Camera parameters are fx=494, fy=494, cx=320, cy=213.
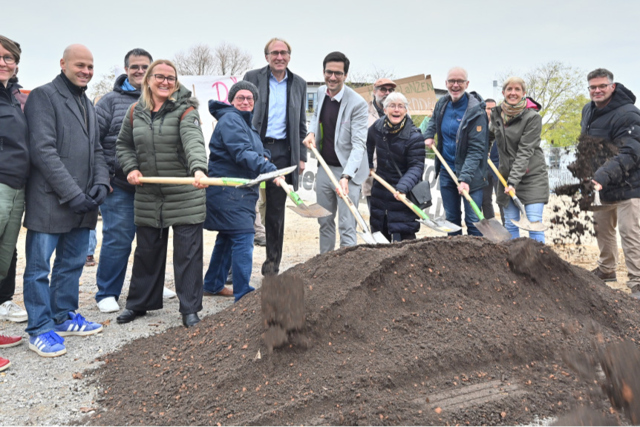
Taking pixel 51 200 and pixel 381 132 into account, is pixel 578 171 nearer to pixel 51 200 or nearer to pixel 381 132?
pixel 381 132

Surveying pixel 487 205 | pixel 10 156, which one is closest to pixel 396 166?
pixel 487 205

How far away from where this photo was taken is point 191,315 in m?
3.84

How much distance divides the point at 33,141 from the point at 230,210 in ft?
4.96

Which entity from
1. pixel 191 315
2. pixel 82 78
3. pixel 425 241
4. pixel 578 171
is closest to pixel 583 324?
pixel 425 241

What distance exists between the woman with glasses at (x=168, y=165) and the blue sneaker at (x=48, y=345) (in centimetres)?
85

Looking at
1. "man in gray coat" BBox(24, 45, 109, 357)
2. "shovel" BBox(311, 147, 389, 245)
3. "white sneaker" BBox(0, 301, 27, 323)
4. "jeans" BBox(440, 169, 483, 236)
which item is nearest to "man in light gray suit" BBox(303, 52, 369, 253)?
"shovel" BBox(311, 147, 389, 245)

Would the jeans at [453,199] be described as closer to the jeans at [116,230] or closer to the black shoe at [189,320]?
the black shoe at [189,320]

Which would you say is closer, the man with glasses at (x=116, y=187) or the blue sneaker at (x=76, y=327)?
the blue sneaker at (x=76, y=327)

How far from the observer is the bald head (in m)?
3.43

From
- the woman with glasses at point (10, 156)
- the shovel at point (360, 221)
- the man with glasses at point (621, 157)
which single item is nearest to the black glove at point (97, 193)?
the woman with glasses at point (10, 156)

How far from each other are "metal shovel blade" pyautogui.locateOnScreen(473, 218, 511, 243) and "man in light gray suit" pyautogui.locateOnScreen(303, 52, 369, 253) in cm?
129

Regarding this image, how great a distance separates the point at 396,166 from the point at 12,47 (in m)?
3.30

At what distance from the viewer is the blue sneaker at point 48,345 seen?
3338mm

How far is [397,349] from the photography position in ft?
9.20
